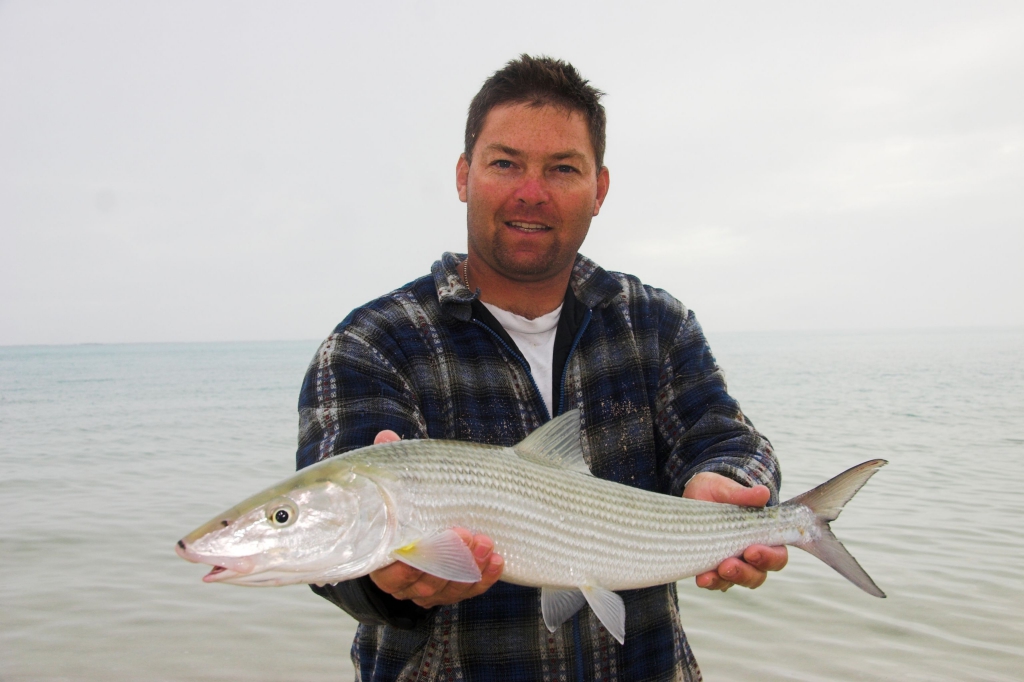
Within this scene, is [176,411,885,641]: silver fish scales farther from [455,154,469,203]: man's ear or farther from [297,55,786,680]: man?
[455,154,469,203]: man's ear

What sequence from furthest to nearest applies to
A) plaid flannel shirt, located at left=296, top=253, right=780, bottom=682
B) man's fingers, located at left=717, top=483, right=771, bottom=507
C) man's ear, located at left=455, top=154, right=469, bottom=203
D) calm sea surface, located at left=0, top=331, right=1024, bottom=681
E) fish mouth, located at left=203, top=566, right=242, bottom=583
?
1. calm sea surface, located at left=0, top=331, right=1024, bottom=681
2. man's ear, located at left=455, top=154, right=469, bottom=203
3. man's fingers, located at left=717, top=483, right=771, bottom=507
4. plaid flannel shirt, located at left=296, top=253, right=780, bottom=682
5. fish mouth, located at left=203, top=566, right=242, bottom=583

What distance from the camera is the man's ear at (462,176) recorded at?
3707 millimetres

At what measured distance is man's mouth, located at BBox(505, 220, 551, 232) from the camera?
3314 mm

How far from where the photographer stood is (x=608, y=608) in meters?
2.66

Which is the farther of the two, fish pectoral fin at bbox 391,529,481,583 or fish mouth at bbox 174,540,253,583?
fish pectoral fin at bbox 391,529,481,583

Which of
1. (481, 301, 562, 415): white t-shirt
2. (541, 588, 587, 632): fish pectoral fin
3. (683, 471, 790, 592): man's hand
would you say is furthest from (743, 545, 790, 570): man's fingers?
(481, 301, 562, 415): white t-shirt

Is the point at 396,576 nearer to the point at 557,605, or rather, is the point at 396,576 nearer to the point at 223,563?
the point at 223,563

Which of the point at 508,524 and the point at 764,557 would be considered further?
the point at 764,557

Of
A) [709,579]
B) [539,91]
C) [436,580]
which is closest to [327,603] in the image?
[709,579]

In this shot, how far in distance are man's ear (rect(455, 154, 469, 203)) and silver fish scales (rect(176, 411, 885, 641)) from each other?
4.81ft

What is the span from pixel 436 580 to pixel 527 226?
1658 mm

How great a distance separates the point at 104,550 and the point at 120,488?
14.1 ft

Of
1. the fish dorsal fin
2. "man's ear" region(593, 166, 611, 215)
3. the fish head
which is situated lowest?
the fish head

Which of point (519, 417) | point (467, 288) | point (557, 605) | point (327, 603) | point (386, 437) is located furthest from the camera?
point (327, 603)
